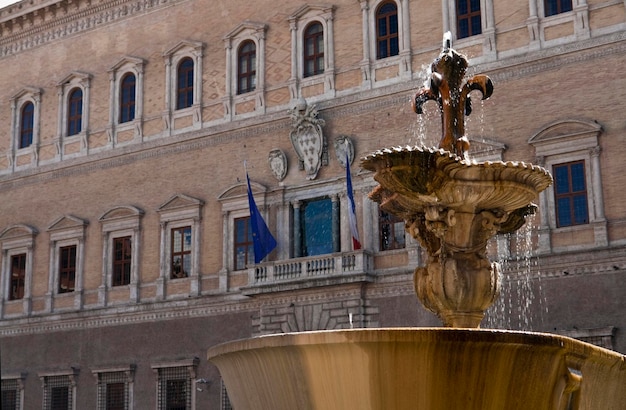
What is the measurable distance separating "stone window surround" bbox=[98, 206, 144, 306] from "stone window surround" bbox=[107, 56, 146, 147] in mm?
1875

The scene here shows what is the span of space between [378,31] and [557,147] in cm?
495

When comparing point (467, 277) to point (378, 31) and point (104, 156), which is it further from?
point (104, 156)

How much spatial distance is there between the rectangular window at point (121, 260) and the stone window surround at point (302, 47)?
18.7ft

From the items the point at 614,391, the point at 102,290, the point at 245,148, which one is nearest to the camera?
the point at 614,391

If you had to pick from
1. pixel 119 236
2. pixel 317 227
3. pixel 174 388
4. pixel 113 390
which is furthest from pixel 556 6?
pixel 113 390

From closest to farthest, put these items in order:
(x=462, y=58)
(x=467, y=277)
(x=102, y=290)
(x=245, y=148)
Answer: (x=467, y=277) → (x=462, y=58) → (x=245, y=148) → (x=102, y=290)

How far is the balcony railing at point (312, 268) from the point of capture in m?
18.7

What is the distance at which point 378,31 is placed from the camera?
20125 millimetres

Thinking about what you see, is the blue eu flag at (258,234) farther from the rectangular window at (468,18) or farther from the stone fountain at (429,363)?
the stone fountain at (429,363)

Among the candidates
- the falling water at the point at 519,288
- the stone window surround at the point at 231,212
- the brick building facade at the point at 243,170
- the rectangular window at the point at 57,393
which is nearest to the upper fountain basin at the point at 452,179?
the brick building facade at the point at 243,170

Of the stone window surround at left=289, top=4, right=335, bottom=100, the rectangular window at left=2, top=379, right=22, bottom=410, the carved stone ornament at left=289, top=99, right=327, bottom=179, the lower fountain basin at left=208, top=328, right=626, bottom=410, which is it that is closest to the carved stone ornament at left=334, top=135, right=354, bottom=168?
the carved stone ornament at left=289, top=99, right=327, bottom=179

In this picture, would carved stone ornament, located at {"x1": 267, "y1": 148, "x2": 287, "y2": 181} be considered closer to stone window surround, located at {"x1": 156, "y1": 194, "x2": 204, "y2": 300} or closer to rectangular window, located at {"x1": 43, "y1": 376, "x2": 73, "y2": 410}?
stone window surround, located at {"x1": 156, "y1": 194, "x2": 204, "y2": 300}

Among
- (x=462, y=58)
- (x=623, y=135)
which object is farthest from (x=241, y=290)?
(x=462, y=58)

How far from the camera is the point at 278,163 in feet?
67.3
